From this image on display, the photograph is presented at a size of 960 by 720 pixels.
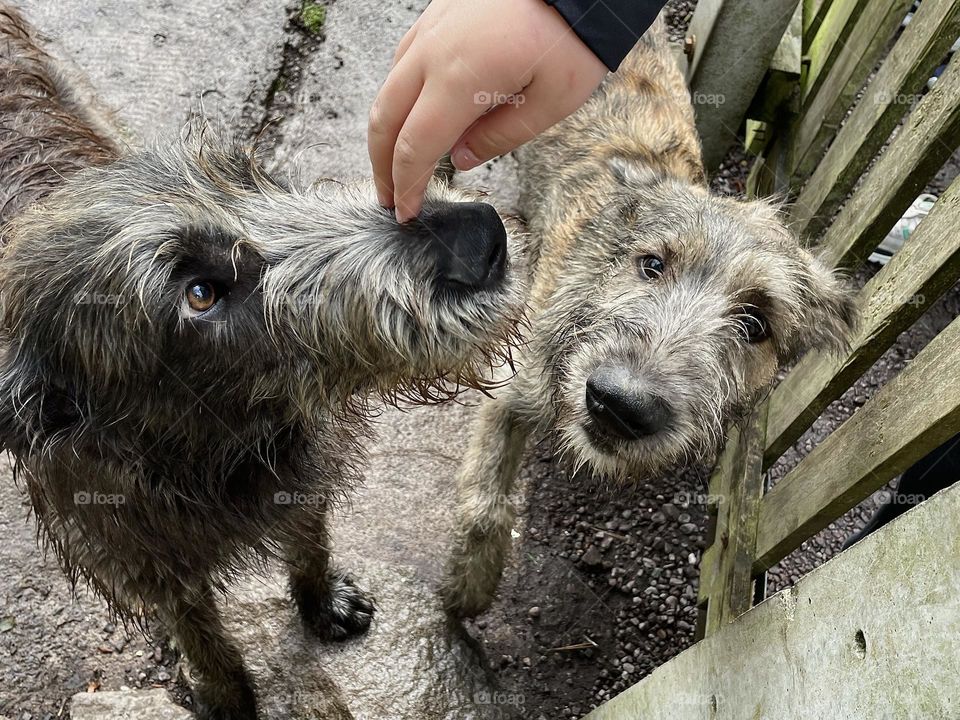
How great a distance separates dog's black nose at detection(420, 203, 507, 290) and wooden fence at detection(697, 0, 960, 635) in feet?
4.40

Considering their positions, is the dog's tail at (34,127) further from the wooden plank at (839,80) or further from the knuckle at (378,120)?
the wooden plank at (839,80)

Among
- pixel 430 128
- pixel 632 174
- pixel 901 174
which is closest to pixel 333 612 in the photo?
pixel 632 174

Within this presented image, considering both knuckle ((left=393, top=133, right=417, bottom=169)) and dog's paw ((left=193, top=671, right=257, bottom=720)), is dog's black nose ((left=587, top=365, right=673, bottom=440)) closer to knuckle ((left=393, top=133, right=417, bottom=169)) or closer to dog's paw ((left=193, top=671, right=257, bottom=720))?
knuckle ((left=393, top=133, right=417, bottom=169))

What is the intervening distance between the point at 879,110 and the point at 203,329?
3.23 meters

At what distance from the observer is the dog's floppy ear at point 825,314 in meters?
3.25

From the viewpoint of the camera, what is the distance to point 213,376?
237cm

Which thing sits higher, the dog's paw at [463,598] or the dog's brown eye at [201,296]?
the dog's brown eye at [201,296]

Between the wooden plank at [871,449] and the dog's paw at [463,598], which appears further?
the dog's paw at [463,598]

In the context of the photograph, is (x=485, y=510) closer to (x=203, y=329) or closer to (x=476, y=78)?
(x=203, y=329)

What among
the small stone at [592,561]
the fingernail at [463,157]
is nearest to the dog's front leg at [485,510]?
the small stone at [592,561]

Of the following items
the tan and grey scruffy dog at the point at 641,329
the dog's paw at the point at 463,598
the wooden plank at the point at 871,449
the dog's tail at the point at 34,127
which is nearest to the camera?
the wooden plank at the point at 871,449

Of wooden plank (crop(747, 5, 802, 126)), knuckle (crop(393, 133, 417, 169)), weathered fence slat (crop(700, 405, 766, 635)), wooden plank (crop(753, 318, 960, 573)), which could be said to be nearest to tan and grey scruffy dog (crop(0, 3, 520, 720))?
knuckle (crop(393, 133, 417, 169))

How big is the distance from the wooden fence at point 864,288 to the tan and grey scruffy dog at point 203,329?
4.21 feet

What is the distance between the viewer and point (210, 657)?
128 inches
